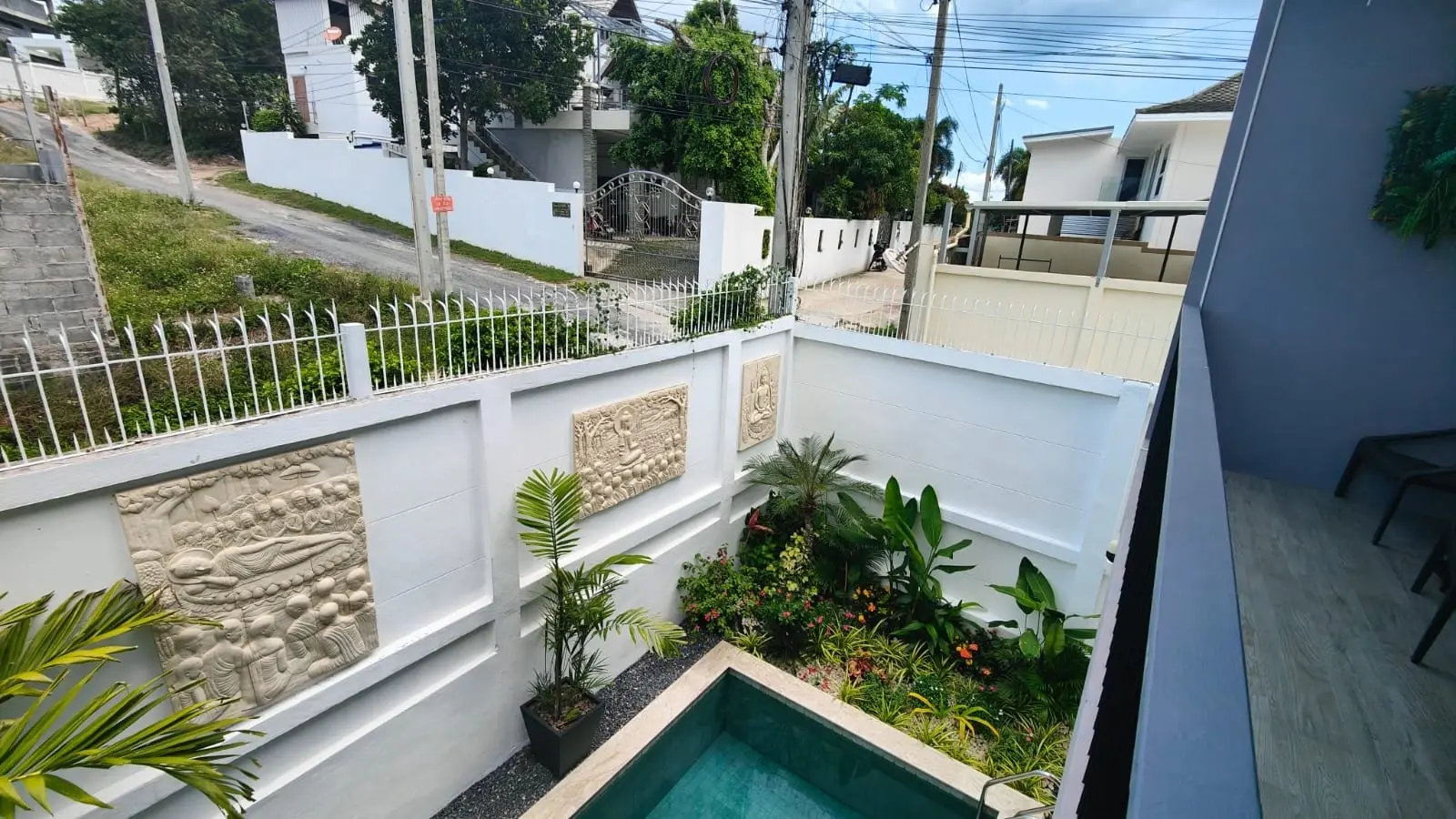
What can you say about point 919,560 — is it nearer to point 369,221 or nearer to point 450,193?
point 450,193

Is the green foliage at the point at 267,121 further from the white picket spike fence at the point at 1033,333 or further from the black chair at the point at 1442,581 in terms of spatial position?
the black chair at the point at 1442,581

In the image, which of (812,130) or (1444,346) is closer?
(1444,346)

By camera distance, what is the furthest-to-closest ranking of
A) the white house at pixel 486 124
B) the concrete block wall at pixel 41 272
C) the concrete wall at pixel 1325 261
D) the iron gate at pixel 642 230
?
the white house at pixel 486 124
the iron gate at pixel 642 230
the concrete block wall at pixel 41 272
the concrete wall at pixel 1325 261

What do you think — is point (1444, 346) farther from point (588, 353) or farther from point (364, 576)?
point (364, 576)

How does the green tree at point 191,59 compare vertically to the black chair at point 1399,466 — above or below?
above

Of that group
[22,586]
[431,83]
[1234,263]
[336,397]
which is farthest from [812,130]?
[22,586]

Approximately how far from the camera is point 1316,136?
3.15m

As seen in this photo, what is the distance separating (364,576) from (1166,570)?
376cm

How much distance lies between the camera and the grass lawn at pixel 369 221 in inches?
438

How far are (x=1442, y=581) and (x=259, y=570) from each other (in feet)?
16.8

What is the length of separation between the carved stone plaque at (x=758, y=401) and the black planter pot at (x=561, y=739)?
2.74 metres

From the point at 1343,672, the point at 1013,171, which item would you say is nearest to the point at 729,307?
the point at 1343,672

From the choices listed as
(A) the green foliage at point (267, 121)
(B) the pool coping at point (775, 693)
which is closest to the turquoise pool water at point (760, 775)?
(B) the pool coping at point (775, 693)

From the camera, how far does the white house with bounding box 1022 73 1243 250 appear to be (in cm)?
1041
